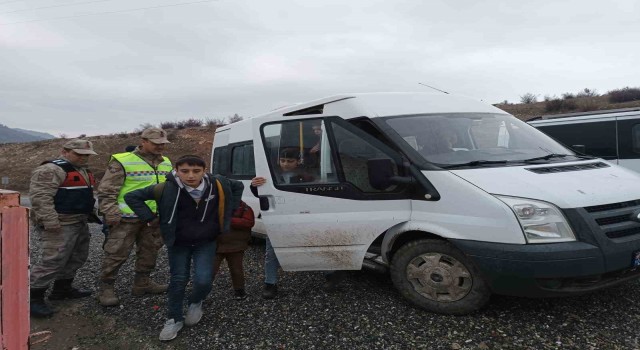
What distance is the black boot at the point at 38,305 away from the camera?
4.17m

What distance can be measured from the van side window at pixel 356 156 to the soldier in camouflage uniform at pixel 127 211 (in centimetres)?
195

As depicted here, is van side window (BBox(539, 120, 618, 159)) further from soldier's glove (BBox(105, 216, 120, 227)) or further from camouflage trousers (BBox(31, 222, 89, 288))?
camouflage trousers (BBox(31, 222, 89, 288))

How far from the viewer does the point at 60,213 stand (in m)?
4.32

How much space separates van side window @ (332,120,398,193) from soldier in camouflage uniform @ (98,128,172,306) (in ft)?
6.38

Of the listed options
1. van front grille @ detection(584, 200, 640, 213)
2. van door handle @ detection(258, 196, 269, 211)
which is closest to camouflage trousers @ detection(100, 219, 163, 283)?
van door handle @ detection(258, 196, 269, 211)

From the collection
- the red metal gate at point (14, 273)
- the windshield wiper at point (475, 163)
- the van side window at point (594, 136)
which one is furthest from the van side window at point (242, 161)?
the van side window at point (594, 136)

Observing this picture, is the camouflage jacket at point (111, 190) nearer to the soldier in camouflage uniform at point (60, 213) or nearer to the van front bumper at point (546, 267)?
the soldier in camouflage uniform at point (60, 213)

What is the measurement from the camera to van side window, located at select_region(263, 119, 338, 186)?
411cm

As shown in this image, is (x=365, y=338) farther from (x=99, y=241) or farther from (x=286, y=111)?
(x=99, y=241)

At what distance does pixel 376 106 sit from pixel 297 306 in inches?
80.2

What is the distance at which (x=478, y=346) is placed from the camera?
3.16 m

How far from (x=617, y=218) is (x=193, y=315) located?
3552 mm

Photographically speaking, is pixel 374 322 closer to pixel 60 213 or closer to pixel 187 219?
pixel 187 219

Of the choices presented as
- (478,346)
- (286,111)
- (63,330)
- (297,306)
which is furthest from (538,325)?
(63,330)
